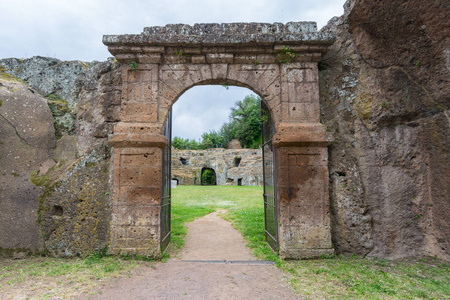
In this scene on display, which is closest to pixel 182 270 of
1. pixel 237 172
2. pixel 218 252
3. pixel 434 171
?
pixel 218 252

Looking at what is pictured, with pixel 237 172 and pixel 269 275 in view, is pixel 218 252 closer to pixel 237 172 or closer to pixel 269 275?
pixel 269 275

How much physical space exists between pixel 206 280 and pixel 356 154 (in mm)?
3018

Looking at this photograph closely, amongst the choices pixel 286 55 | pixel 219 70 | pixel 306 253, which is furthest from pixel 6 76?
pixel 306 253

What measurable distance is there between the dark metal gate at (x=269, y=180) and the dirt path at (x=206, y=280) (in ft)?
1.84

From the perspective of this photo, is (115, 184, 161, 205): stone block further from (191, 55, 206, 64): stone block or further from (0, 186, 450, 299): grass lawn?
(191, 55, 206, 64): stone block

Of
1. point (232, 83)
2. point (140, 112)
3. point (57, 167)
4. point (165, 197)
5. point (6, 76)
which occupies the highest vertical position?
point (6, 76)

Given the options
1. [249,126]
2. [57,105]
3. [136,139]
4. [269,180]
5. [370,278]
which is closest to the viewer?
[370,278]

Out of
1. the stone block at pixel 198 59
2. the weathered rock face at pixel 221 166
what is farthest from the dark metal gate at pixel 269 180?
the weathered rock face at pixel 221 166

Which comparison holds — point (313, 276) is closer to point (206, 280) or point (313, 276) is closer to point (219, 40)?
point (206, 280)

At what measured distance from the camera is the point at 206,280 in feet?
11.2

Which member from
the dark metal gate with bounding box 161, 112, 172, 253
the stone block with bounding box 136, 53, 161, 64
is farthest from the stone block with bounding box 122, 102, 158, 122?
the stone block with bounding box 136, 53, 161, 64

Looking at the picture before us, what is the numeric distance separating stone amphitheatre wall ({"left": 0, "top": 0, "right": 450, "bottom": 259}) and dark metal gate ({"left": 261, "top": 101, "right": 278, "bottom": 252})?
95 centimetres

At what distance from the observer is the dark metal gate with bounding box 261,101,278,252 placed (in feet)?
15.2

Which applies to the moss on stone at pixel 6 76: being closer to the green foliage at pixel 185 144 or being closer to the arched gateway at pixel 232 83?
the arched gateway at pixel 232 83
